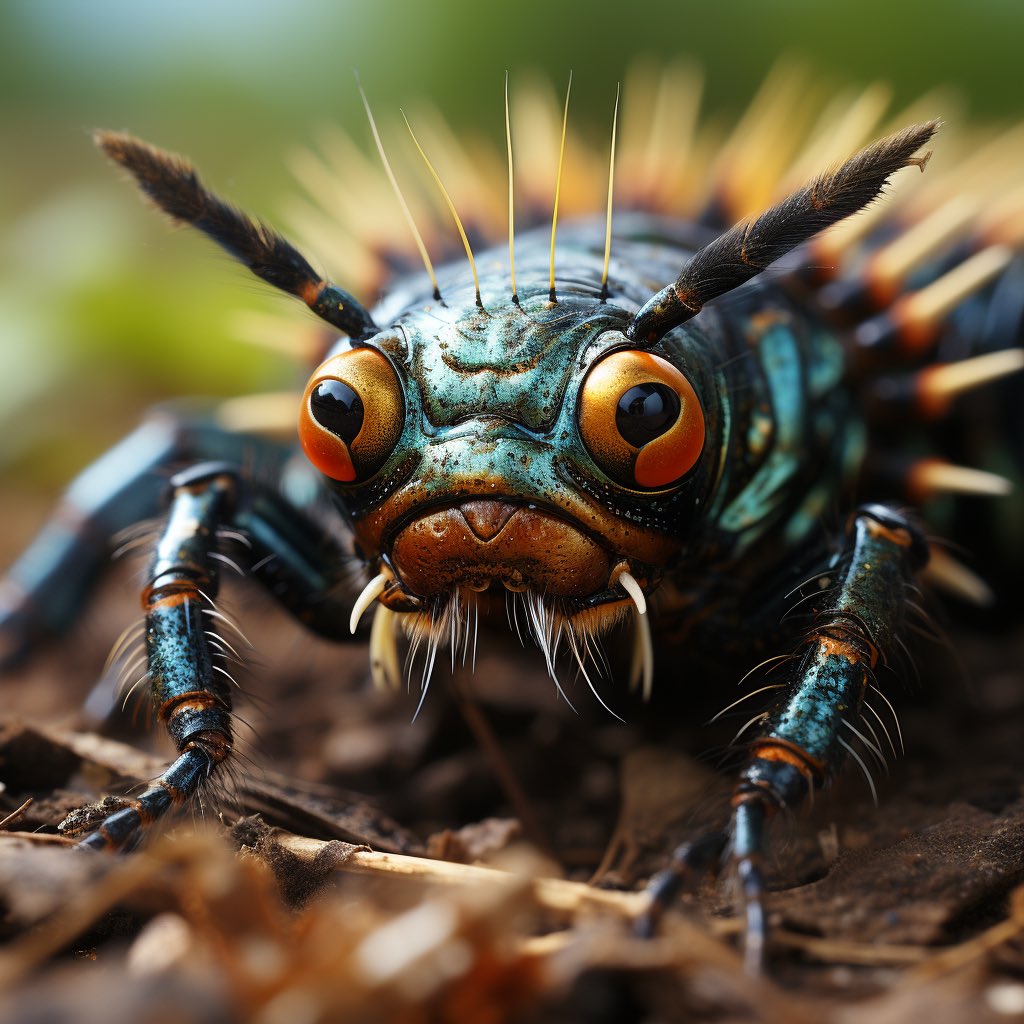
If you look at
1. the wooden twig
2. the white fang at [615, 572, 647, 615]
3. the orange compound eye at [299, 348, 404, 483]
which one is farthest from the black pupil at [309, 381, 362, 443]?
the wooden twig

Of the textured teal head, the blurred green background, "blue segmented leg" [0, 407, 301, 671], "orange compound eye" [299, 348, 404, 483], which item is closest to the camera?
the textured teal head

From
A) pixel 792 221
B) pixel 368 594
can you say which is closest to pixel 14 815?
pixel 368 594

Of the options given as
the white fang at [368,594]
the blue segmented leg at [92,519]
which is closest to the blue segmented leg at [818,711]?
the white fang at [368,594]

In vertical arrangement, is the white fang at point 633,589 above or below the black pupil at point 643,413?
below

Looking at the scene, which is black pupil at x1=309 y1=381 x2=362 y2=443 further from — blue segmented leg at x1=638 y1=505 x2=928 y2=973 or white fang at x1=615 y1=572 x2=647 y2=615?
blue segmented leg at x1=638 y1=505 x2=928 y2=973

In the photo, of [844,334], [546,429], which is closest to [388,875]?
[546,429]

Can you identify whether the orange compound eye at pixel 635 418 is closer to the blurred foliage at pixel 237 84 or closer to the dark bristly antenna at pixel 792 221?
the dark bristly antenna at pixel 792 221
